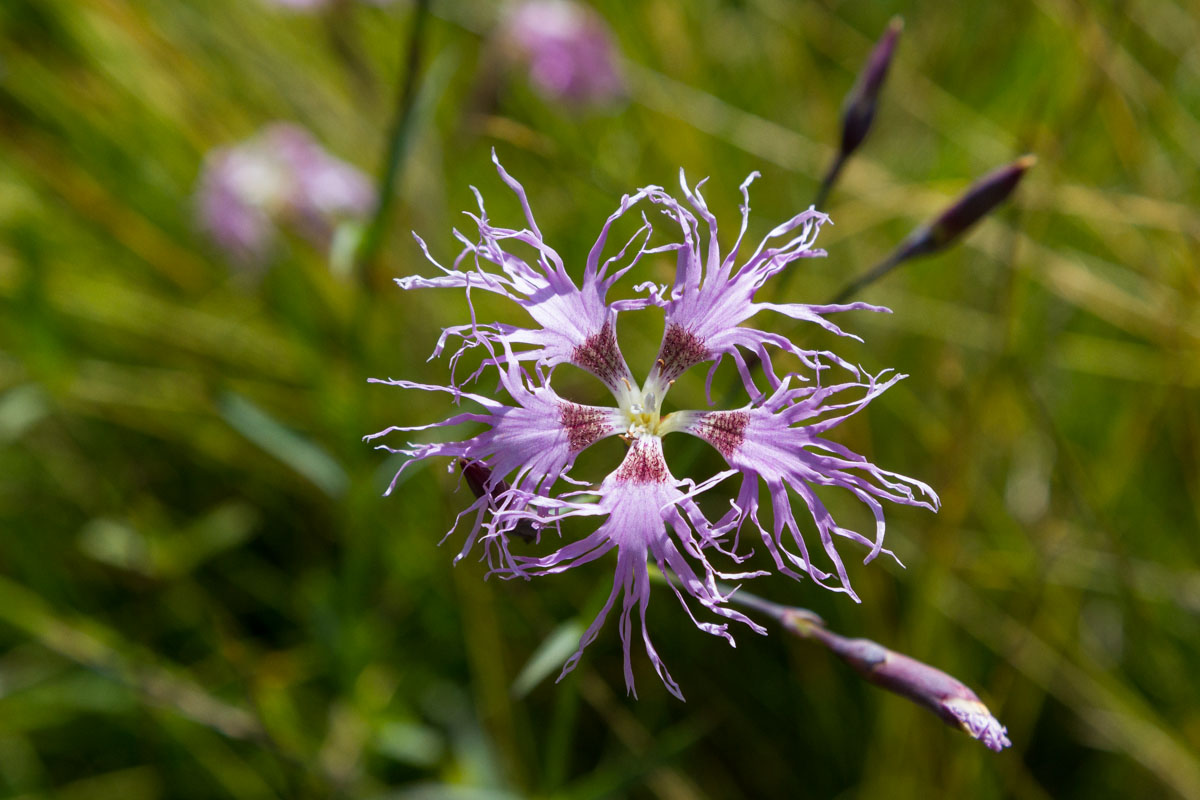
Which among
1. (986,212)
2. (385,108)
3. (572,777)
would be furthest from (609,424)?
(385,108)

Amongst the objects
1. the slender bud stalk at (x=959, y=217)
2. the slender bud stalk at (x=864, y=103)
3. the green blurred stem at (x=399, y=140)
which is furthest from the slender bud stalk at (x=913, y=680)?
the green blurred stem at (x=399, y=140)

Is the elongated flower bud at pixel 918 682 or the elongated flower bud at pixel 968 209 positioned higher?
the elongated flower bud at pixel 968 209

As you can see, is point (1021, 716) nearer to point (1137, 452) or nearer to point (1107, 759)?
point (1107, 759)

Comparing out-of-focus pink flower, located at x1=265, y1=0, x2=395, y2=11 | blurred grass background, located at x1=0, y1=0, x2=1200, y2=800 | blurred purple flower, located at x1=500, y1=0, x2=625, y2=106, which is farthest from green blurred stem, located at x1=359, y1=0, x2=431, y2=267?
blurred purple flower, located at x1=500, y1=0, x2=625, y2=106

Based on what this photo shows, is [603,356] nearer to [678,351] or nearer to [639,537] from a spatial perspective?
[678,351]

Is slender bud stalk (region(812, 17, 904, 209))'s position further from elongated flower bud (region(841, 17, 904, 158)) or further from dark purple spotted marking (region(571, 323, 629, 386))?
dark purple spotted marking (region(571, 323, 629, 386))

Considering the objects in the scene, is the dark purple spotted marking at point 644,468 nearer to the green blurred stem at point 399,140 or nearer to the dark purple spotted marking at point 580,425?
the dark purple spotted marking at point 580,425
